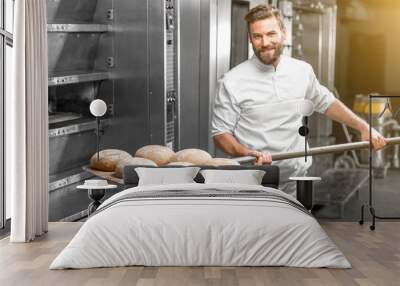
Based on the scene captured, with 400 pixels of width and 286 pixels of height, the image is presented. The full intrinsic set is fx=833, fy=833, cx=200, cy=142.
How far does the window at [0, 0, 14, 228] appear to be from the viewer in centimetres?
670

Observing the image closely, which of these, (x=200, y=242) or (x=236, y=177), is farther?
(x=236, y=177)

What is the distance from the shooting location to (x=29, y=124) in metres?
6.49

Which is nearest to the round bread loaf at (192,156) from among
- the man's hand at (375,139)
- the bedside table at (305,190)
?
the bedside table at (305,190)

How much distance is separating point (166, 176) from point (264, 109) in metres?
1.14

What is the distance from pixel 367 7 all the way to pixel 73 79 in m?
2.68

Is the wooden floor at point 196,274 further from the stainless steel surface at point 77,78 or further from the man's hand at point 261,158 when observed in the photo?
the stainless steel surface at point 77,78

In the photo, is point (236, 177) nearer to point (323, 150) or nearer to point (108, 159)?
point (323, 150)

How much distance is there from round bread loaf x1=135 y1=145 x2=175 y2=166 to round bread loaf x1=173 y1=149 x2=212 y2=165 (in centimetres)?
6

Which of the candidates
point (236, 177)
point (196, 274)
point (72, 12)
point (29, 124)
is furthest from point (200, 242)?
point (72, 12)

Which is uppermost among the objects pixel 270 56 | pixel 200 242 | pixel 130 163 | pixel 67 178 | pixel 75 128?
pixel 270 56

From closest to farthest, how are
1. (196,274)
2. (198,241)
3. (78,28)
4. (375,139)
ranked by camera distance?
(196,274), (198,241), (78,28), (375,139)

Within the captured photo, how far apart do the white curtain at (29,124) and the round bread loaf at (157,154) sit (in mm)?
938

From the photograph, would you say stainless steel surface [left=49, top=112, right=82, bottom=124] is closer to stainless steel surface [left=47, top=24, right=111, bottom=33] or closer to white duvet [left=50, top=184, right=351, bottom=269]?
stainless steel surface [left=47, top=24, right=111, bottom=33]

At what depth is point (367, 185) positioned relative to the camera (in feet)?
24.6
